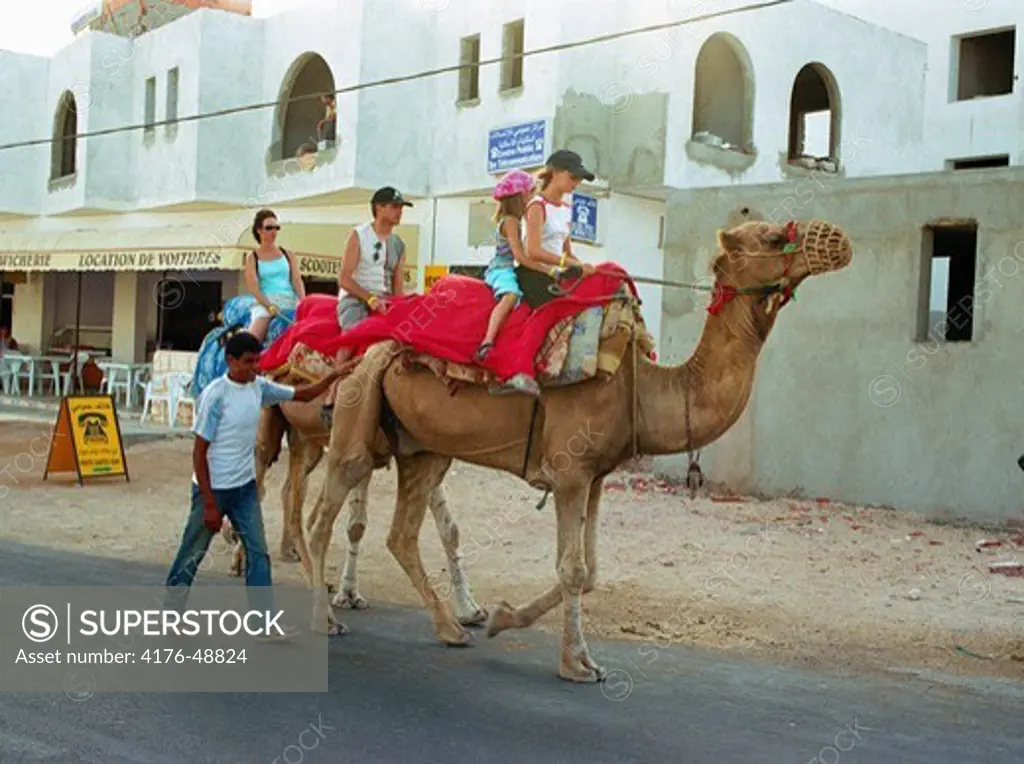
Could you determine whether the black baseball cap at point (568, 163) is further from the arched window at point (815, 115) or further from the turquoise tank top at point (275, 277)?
the arched window at point (815, 115)

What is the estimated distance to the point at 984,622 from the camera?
938 centimetres

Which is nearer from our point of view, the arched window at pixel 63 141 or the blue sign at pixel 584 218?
the blue sign at pixel 584 218

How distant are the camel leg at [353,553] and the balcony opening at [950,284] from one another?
786cm

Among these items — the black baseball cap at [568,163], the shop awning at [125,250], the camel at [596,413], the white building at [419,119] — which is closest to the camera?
the camel at [596,413]

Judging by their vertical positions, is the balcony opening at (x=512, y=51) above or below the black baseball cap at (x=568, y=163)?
above

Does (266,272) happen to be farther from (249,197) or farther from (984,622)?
(249,197)

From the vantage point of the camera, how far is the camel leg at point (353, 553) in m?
8.67

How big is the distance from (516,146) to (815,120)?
342 inches

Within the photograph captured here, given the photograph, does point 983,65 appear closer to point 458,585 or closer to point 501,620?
point 458,585

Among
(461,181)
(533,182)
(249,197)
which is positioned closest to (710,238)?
(461,181)

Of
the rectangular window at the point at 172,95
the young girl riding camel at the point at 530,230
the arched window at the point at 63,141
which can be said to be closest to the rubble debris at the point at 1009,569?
the young girl riding camel at the point at 530,230

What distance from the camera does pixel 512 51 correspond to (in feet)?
69.9

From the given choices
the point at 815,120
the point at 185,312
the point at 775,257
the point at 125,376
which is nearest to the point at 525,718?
the point at 775,257

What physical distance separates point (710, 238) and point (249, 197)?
13084mm
